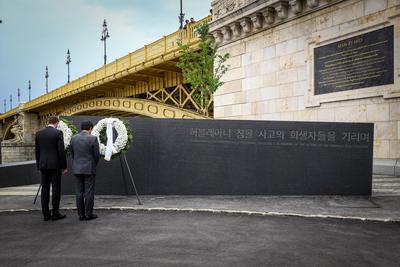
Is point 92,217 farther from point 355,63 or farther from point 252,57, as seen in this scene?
point 252,57

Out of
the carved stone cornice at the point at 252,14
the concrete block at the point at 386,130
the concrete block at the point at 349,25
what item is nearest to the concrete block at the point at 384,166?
the concrete block at the point at 386,130

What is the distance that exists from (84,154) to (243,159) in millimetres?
4010

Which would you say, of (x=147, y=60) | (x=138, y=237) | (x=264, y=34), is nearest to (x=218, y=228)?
(x=138, y=237)

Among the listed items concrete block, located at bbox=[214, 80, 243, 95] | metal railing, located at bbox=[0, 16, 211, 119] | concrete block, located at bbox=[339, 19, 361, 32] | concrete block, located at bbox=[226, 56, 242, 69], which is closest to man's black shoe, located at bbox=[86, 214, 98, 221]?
concrete block, located at bbox=[339, 19, 361, 32]

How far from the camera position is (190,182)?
9.46 metres

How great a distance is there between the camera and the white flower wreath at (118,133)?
8297mm

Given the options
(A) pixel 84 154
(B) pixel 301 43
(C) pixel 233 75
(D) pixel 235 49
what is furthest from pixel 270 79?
(A) pixel 84 154

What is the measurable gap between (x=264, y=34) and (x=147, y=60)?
903cm

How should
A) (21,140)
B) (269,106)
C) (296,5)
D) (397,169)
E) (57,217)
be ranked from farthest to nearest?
(21,140) → (269,106) → (296,5) → (397,169) → (57,217)

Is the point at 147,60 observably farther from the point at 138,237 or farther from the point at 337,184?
the point at 138,237

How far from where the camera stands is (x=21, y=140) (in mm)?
47812

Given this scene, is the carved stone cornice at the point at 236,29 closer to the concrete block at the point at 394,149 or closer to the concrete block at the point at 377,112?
the concrete block at the point at 377,112

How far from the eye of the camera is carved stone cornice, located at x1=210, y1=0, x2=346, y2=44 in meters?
13.7

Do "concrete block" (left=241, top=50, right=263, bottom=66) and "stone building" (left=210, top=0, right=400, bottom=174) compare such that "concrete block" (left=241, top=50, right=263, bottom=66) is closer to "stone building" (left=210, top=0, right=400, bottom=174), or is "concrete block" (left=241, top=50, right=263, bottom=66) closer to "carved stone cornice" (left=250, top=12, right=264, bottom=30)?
"stone building" (left=210, top=0, right=400, bottom=174)
